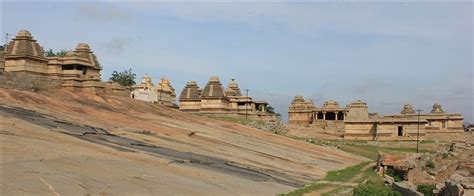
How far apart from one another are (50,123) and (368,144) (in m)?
36.1

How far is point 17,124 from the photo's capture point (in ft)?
70.6

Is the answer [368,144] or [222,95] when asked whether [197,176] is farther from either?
[222,95]

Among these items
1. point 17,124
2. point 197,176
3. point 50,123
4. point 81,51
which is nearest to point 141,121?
point 50,123

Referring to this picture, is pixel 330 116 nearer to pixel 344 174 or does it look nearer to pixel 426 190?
pixel 344 174

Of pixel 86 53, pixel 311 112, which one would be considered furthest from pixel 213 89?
pixel 311 112

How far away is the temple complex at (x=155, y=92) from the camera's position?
63.3 metres

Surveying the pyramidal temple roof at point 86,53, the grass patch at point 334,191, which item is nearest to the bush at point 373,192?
the grass patch at point 334,191

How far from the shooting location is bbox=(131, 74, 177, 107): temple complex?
63297 millimetres

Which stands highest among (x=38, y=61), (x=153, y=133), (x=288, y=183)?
(x=38, y=61)

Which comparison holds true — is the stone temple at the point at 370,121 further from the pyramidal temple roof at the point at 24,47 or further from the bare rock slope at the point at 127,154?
the pyramidal temple roof at the point at 24,47

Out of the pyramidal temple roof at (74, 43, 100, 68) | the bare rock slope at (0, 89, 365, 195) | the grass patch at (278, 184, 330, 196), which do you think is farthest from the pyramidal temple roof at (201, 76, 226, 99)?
the grass patch at (278, 184, 330, 196)

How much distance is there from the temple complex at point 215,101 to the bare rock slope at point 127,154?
65.0 ft

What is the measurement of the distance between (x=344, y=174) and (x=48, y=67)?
25790mm

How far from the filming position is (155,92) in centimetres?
6431
